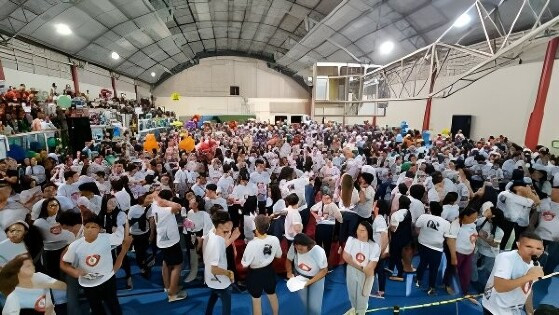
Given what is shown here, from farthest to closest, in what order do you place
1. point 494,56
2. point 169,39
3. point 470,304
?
point 169,39
point 494,56
point 470,304

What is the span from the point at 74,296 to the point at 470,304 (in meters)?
5.12

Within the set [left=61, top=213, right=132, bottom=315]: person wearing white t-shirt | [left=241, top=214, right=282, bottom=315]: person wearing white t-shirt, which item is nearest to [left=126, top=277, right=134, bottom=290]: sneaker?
[left=61, top=213, right=132, bottom=315]: person wearing white t-shirt

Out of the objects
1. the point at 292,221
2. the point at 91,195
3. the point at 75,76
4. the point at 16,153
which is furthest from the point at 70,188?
the point at 75,76

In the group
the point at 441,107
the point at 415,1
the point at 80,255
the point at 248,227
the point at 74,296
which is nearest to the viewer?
the point at 80,255

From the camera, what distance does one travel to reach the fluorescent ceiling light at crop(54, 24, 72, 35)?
43.1ft

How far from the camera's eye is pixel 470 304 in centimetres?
452

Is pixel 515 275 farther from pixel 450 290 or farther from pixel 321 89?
pixel 321 89

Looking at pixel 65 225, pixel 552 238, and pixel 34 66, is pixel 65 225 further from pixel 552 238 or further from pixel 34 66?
pixel 34 66

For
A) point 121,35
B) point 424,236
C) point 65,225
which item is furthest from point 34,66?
point 424,236

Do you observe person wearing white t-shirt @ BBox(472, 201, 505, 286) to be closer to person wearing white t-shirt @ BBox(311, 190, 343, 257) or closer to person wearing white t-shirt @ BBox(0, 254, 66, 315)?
person wearing white t-shirt @ BBox(311, 190, 343, 257)

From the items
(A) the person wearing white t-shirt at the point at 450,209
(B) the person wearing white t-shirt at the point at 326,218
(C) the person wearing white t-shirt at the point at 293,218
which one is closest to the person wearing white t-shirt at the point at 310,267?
(C) the person wearing white t-shirt at the point at 293,218

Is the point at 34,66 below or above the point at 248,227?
above

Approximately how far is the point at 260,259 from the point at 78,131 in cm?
1056

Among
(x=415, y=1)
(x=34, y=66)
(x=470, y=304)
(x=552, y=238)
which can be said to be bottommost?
(x=470, y=304)
